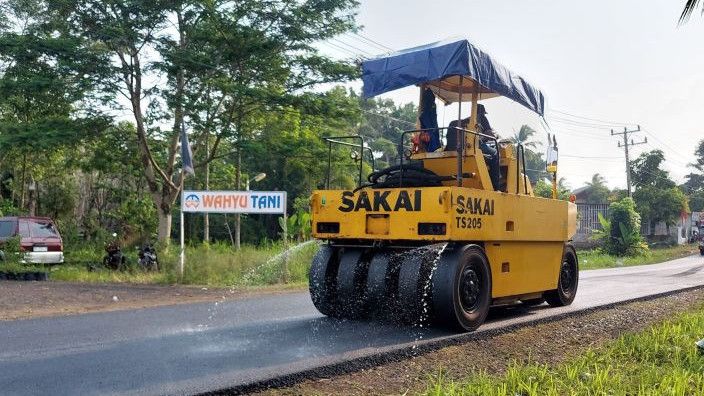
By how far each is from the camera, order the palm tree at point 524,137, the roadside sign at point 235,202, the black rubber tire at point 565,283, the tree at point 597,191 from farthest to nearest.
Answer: the tree at point 597,191 < the roadside sign at point 235,202 < the black rubber tire at point 565,283 < the palm tree at point 524,137

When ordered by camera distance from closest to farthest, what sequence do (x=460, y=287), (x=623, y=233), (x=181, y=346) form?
(x=181, y=346) → (x=460, y=287) → (x=623, y=233)

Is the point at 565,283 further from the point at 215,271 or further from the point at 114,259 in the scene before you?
the point at 114,259

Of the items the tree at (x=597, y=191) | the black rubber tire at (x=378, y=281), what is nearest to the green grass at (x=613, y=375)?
the black rubber tire at (x=378, y=281)

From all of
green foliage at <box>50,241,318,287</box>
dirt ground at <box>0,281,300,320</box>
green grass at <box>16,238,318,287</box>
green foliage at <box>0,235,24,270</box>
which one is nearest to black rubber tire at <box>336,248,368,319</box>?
dirt ground at <box>0,281,300,320</box>

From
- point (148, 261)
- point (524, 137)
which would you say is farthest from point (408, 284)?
point (148, 261)

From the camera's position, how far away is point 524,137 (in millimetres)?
8953

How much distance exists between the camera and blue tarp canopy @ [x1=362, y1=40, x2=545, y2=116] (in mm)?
7715

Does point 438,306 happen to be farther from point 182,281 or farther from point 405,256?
point 182,281

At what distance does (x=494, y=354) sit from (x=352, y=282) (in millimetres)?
2064

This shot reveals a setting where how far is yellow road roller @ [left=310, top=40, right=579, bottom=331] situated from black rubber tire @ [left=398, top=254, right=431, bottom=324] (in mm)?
11

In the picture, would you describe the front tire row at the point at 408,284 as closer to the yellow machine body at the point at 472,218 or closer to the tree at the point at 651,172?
the yellow machine body at the point at 472,218

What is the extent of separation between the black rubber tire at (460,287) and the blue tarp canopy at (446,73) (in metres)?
1.95

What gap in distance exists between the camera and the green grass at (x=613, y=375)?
4800 millimetres

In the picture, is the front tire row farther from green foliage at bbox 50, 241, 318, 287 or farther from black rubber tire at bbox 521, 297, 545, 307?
green foliage at bbox 50, 241, 318, 287
